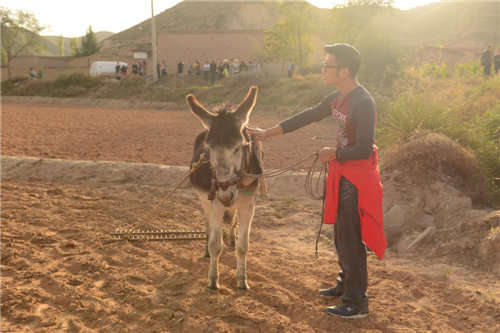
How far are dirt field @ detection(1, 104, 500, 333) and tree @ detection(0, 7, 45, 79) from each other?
57.0 metres

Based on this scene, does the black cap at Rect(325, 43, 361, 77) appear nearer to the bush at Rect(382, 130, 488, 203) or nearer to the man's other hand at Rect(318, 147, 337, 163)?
the man's other hand at Rect(318, 147, 337, 163)

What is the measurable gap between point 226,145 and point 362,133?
1301 millimetres

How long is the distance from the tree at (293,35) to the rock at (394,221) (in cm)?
3536

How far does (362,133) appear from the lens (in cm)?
359

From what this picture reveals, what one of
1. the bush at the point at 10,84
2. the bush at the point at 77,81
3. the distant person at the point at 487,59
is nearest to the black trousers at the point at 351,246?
the distant person at the point at 487,59

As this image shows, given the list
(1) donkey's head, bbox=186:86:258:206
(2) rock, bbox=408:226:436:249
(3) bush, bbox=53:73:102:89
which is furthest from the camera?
(3) bush, bbox=53:73:102:89

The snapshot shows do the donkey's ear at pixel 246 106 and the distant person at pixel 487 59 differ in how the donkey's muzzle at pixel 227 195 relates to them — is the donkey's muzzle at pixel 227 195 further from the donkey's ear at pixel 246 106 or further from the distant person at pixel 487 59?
the distant person at pixel 487 59

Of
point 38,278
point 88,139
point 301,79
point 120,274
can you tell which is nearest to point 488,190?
point 120,274

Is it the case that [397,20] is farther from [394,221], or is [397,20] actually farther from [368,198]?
[368,198]

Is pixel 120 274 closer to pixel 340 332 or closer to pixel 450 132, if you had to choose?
pixel 340 332

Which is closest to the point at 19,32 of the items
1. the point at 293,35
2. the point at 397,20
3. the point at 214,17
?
the point at 293,35

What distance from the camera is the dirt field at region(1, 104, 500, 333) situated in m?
3.72

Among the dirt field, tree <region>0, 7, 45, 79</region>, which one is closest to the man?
the dirt field

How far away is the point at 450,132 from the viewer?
7848 mm
